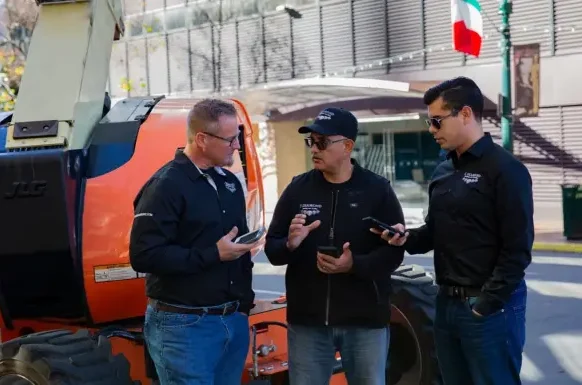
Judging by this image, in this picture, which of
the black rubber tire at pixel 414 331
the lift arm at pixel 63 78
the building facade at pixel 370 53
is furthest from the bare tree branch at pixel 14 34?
the black rubber tire at pixel 414 331

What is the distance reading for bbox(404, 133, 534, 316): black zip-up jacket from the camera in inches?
143

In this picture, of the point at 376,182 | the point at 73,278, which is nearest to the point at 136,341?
the point at 73,278

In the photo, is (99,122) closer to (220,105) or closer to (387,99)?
(220,105)

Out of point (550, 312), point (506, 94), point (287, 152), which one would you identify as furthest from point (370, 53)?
point (550, 312)

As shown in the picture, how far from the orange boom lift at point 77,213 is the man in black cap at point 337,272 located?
0.40 metres

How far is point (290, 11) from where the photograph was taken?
24.2m

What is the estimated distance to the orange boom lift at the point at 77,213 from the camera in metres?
3.73

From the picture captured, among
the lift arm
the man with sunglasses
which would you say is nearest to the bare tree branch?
the lift arm

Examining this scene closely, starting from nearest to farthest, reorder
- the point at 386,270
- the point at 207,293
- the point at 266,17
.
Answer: the point at 207,293
the point at 386,270
the point at 266,17

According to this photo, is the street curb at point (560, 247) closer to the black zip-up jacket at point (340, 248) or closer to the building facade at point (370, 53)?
the building facade at point (370, 53)

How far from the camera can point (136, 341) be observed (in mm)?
4098

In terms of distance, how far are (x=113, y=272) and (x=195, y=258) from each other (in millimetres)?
796

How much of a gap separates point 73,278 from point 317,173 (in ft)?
4.52

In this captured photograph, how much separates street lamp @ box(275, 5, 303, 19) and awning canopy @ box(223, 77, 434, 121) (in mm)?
2995
